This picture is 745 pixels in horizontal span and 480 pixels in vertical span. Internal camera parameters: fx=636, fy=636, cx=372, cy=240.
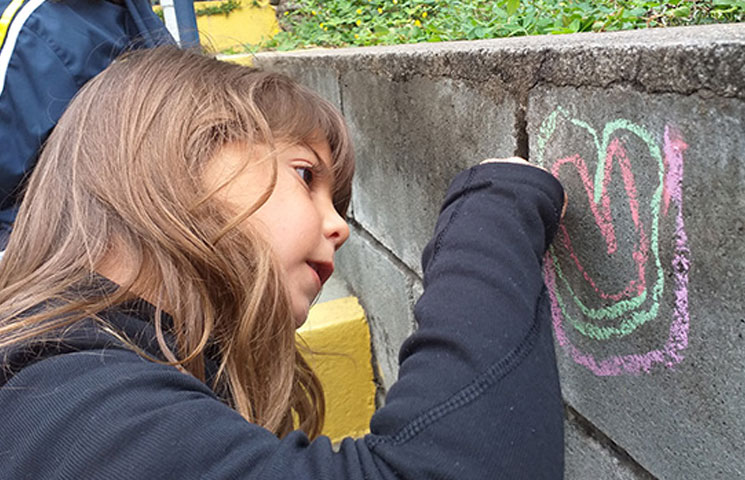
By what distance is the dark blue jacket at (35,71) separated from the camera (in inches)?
61.9

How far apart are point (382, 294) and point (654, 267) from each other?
64.2 inches

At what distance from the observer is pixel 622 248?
3.67ft

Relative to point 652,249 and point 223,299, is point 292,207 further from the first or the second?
point 652,249

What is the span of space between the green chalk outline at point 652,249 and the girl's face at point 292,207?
1.58 ft

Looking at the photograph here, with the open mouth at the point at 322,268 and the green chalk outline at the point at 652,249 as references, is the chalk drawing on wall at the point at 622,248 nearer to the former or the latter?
the green chalk outline at the point at 652,249

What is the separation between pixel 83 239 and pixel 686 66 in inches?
40.1

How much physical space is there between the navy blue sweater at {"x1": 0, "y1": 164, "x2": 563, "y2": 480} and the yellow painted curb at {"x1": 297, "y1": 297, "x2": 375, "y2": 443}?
1745 millimetres

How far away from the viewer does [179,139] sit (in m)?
1.22

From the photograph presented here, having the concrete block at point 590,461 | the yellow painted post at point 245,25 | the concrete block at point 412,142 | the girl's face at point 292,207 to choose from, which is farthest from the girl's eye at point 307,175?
the yellow painted post at point 245,25

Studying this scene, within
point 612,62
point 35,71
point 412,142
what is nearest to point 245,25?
point 412,142

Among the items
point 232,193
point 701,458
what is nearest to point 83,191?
point 232,193

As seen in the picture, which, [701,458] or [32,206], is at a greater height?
[32,206]

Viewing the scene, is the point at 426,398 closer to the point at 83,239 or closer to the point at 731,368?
the point at 731,368

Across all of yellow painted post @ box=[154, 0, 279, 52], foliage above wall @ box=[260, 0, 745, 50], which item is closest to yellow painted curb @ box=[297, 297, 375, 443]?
foliage above wall @ box=[260, 0, 745, 50]
